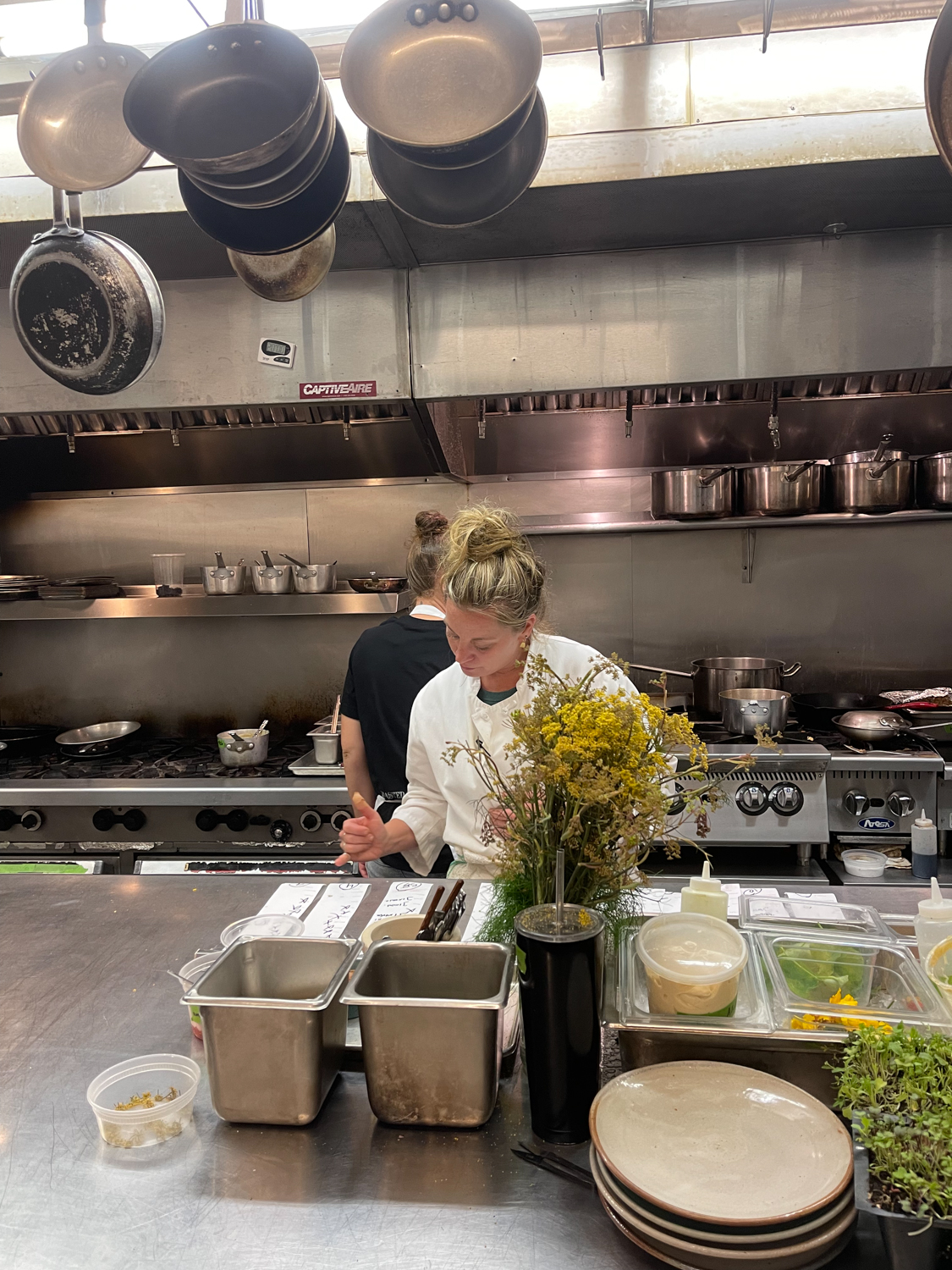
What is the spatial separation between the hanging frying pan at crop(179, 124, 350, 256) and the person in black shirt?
1287 mm

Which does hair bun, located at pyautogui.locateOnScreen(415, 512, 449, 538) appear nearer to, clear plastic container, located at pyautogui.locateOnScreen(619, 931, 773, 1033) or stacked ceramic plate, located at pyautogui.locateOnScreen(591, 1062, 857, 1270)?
clear plastic container, located at pyautogui.locateOnScreen(619, 931, 773, 1033)

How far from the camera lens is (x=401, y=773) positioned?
2.89m

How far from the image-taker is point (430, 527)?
2.90 metres

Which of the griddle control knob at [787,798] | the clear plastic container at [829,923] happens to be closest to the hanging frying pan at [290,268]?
the clear plastic container at [829,923]

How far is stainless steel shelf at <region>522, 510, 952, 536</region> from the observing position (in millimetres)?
3787

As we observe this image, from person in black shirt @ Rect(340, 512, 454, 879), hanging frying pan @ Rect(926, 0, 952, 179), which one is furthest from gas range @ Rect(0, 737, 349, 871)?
hanging frying pan @ Rect(926, 0, 952, 179)

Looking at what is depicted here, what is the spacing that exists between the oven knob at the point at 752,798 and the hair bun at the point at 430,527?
4.76 feet

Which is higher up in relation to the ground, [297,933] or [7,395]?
[7,395]

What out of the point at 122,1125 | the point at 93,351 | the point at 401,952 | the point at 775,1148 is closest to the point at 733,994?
the point at 775,1148

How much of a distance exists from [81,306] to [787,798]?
2.69 metres

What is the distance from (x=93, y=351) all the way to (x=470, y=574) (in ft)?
3.06

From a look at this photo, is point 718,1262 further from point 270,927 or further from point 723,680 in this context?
point 723,680

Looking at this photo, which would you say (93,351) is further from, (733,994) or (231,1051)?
(733,994)

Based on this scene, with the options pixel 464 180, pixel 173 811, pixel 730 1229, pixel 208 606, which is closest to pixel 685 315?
pixel 464 180
